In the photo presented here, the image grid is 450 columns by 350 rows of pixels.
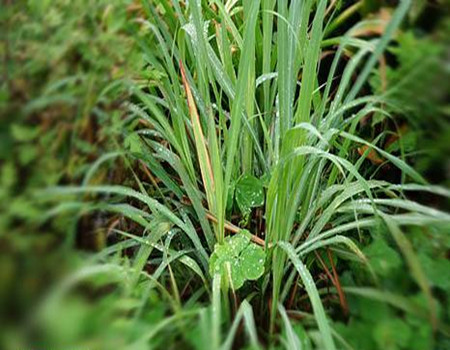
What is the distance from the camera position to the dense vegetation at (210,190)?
2.43 ft

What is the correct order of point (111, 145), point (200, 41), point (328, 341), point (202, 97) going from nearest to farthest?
point (111, 145), point (328, 341), point (200, 41), point (202, 97)

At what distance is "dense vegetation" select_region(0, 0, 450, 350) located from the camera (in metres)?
0.74

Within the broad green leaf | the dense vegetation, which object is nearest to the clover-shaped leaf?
the dense vegetation

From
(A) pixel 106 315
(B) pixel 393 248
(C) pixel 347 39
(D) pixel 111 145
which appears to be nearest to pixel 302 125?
(C) pixel 347 39

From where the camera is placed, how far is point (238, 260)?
4.33ft

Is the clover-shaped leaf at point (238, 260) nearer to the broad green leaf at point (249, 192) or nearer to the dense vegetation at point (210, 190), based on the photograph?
the dense vegetation at point (210, 190)

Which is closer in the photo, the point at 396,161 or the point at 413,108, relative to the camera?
the point at 413,108

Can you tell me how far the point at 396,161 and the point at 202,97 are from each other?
0.52m

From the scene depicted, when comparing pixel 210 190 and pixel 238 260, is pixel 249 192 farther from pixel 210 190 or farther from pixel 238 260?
pixel 238 260

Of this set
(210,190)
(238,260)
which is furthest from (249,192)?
(238,260)

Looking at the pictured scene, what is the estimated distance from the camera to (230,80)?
153cm

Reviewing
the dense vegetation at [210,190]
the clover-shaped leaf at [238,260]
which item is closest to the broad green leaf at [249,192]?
the dense vegetation at [210,190]

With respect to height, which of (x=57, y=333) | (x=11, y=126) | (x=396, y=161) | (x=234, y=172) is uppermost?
(x=11, y=126)

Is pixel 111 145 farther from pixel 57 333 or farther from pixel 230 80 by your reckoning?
pixel 230 80
